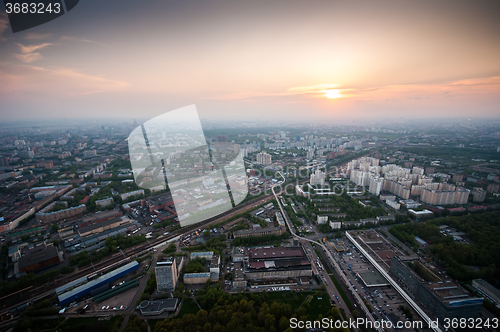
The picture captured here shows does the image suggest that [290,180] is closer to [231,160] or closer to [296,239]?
[231,160]

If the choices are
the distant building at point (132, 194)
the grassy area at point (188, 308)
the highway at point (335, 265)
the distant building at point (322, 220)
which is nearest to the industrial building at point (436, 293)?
the highway at point (335, 265)

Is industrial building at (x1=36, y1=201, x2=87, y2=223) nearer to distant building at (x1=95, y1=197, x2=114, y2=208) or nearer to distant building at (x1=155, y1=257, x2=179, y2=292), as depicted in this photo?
distant building at (x1=95, y1=197, x2=114, y2=208)

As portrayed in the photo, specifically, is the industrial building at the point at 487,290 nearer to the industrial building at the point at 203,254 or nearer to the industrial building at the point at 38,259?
the industrial building at the point at 203,254

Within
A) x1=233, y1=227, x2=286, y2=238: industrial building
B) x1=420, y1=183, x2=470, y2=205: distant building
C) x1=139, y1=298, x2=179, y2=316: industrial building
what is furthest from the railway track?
x1=420, y1=183, x2=470, y2=205: distant building

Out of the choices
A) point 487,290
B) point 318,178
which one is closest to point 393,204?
point 318,178

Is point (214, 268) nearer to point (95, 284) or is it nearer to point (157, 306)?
point (157, 306)
